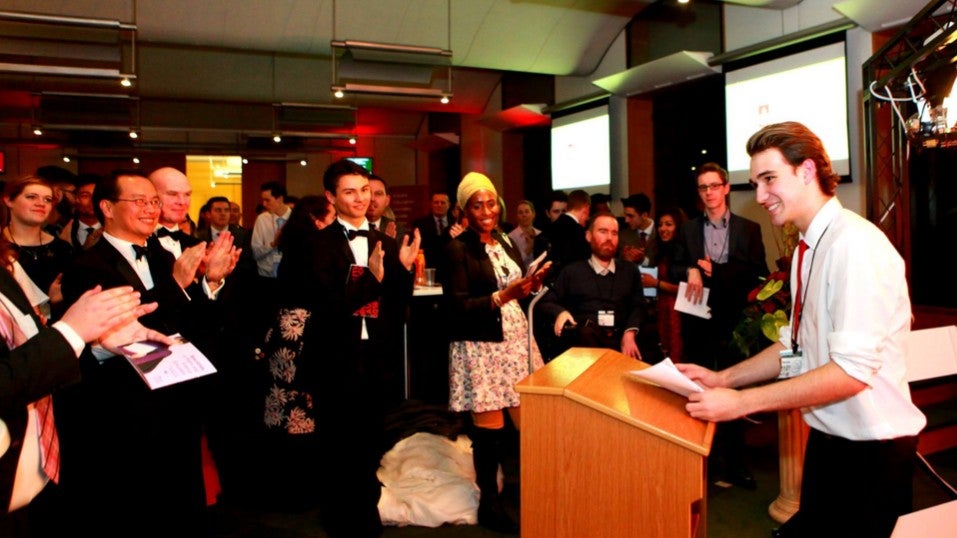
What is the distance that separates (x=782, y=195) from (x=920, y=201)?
14.0 feet

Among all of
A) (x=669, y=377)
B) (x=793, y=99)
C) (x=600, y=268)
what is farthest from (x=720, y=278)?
(x=793, y=99)

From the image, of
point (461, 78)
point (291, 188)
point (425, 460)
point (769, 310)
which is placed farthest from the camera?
point (291, 188)

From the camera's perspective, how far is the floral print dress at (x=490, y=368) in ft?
9.94

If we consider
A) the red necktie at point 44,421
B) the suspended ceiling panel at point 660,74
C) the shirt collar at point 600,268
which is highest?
the suspended ceiling panel at point 660,74

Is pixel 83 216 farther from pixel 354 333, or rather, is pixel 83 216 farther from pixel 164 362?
pixel 164 362

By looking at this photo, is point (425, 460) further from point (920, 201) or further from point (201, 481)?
point (920, 201)

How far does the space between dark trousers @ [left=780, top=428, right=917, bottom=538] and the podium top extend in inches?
12.5

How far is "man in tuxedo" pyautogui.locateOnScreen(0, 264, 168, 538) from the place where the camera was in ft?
4.71

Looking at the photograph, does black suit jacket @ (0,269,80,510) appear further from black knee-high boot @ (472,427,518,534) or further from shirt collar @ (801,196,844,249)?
black knee-high boot @ (472,427,518,534)

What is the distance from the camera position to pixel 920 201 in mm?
5129

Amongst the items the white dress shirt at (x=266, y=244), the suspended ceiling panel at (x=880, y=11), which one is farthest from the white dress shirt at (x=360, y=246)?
the suspended ceiling panel at (x=880, y=11)

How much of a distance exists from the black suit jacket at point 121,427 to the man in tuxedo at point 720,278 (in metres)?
2.65

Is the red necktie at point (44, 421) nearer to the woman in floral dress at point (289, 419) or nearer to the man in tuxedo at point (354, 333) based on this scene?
the man in tuxedo at point (354, 333)

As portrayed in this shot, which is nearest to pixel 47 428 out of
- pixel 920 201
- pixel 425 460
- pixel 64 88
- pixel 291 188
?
pixel 425 460
